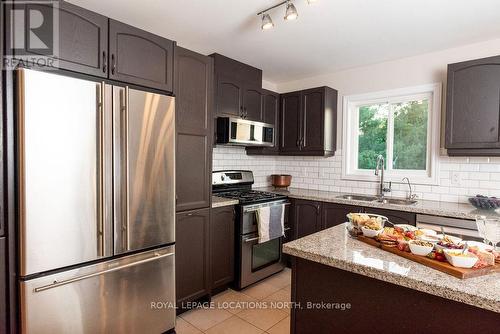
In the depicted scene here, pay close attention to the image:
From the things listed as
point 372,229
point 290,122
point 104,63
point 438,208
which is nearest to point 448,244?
point 372,229

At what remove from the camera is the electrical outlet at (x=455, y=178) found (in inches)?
112

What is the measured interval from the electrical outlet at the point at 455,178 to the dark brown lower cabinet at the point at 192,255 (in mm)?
2500

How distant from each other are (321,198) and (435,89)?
1.67 metres

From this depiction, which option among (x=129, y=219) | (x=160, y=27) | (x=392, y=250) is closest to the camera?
(x=392, y=250)

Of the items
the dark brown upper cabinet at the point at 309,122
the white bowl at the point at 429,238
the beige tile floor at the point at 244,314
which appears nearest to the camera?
the white bowl at the point at 429,238

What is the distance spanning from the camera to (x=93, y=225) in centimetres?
172

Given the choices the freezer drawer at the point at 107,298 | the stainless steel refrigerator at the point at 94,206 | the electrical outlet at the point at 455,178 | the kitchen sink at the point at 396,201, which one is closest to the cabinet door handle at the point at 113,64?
the stainless steel refrigerator at the point at 94,206

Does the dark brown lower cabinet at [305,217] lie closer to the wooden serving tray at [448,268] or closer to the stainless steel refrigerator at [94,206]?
the stainless steel refrigerator at [94,206]

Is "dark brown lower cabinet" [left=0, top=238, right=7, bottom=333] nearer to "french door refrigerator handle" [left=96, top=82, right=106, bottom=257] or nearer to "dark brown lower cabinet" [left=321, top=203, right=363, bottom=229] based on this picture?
"french door refrigerator handle" [left=96, top=82, right=106, bottom=257]

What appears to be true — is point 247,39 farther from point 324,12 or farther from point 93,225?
point 93,225

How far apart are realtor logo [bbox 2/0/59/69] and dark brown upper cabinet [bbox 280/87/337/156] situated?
8.96 ft

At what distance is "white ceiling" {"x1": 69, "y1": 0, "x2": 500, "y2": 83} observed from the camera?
2111 mm

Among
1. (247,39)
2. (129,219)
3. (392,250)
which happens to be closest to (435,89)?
(247,39)

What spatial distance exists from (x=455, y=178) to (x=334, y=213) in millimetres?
1257
